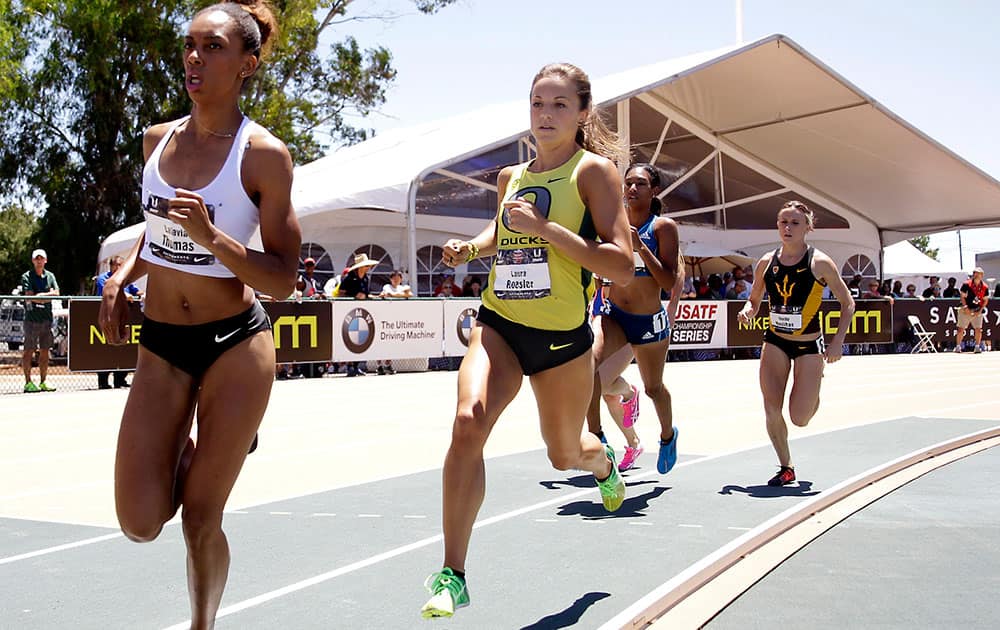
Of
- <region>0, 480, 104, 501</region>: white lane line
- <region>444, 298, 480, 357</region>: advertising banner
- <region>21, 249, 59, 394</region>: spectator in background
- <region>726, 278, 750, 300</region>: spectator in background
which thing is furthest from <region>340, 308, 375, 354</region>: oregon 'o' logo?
<region>726, 278, 750, 300</region>: spectator in background

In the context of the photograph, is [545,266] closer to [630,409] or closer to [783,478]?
[630,409]

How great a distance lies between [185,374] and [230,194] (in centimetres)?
62

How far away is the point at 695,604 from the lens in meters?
4.65

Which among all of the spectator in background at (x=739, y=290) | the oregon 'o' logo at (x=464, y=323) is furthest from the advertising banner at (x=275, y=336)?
the spectator in background at (x=739, y=290)

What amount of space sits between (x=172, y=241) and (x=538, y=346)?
1630mm

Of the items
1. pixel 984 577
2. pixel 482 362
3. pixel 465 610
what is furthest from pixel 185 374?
pixel 984 577

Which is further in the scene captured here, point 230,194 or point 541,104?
point 541,104

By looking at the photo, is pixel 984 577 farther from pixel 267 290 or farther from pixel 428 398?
pixel 428 398

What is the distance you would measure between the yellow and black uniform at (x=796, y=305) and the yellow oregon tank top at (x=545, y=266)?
12.0 feet

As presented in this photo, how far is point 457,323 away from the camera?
20375 mm

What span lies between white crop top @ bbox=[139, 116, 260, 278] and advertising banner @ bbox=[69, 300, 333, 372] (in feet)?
37.9

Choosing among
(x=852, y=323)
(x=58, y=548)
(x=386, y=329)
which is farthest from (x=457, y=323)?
(x=58, y=548)

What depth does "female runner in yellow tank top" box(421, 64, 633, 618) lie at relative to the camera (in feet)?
14.1

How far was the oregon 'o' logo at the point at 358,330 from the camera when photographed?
18.6 metres
